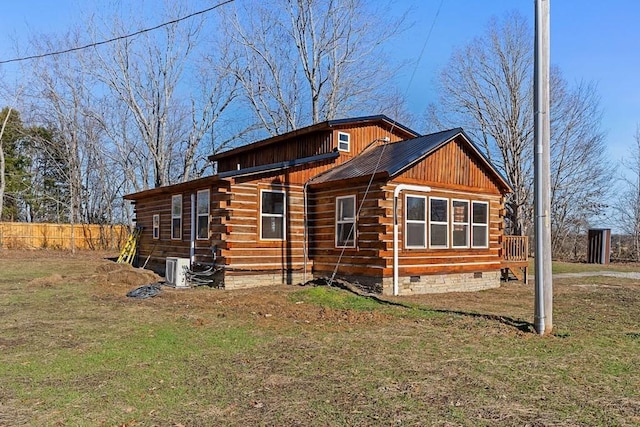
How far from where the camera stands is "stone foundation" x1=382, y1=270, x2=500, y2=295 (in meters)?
12.8

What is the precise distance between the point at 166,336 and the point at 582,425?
567 centimetres

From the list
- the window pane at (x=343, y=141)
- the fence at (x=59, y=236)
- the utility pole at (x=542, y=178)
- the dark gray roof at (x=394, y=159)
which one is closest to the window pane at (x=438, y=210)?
the dark gray roof at (x=394, y=159)

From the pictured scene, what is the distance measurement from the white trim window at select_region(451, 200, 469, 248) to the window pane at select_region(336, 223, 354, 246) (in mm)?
2886

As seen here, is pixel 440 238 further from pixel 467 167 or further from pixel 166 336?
pixel 166 336

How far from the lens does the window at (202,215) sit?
15.1 m

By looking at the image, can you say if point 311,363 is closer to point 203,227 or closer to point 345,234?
point 345,234

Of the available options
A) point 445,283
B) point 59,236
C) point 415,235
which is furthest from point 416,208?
point 59,236

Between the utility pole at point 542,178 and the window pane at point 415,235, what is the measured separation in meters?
5.12

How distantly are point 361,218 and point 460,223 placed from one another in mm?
3139

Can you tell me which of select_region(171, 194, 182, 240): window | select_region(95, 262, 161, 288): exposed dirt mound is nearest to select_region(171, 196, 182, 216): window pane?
select_region(171, 194, 182, 240): window

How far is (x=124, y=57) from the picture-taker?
31.2m

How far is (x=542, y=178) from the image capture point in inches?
315

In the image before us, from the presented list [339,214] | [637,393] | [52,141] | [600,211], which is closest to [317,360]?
[637,393]

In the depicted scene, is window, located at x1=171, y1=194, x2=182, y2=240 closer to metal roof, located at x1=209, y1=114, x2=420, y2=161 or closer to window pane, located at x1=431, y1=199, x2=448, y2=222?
metal roof, located at x1=209, y1=114, x2=420, y2=161
